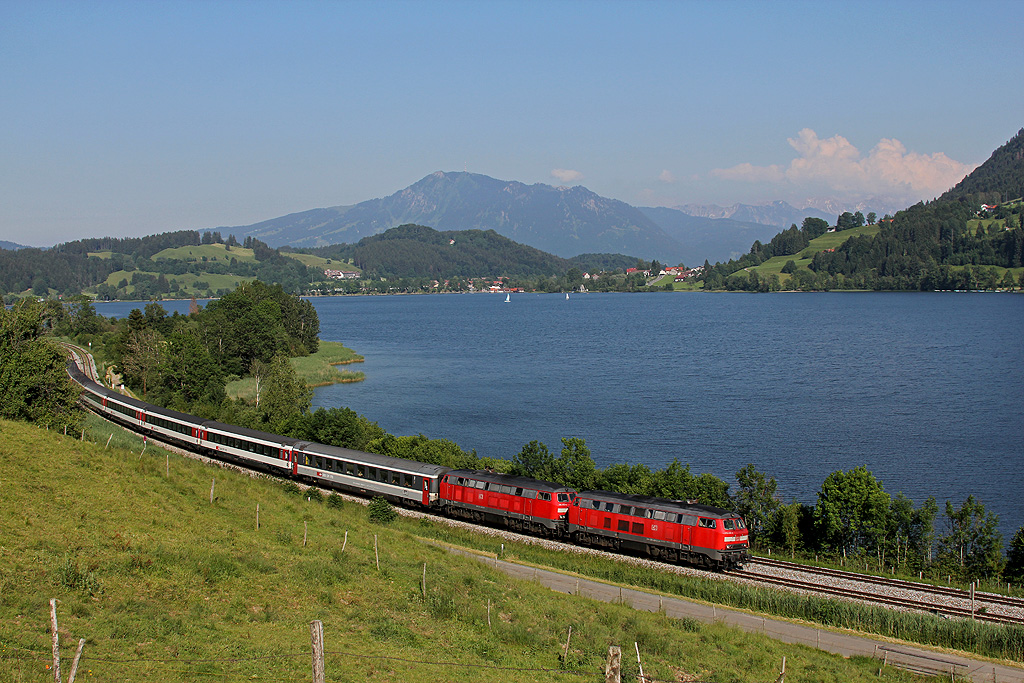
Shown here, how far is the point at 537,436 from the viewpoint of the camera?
69.7 m

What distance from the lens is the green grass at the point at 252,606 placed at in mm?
17094

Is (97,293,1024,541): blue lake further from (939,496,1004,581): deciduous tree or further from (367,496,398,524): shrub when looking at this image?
(367,496,398,524): shrub

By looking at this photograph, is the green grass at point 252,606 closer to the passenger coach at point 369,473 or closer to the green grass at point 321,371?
the passenger coach at point 369,473

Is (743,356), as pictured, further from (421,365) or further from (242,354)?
(242,354)

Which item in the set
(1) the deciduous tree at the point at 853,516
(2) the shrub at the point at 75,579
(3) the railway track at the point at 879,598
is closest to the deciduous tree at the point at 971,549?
(1) the deciduous tree at the point at 853,516

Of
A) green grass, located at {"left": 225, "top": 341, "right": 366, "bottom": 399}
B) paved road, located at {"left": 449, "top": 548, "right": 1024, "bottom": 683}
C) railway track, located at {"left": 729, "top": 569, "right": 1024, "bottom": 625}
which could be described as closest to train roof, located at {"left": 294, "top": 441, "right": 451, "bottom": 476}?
paved road, located at {"left": 449, "top": 548, "right": 1024, "bottom": 683}

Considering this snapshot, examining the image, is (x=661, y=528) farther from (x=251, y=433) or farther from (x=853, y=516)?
(x=251, y=433)

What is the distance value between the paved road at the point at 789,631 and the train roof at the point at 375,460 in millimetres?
10869

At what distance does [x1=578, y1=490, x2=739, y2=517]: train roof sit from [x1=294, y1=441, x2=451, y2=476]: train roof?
9728mm

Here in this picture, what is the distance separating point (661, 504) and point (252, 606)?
19.8 m

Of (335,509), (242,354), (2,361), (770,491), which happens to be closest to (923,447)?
(770,491)

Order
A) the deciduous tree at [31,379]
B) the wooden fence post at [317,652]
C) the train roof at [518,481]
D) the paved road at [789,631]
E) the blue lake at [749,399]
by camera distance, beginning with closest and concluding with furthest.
Answer: the wooden fence post at [317,652] < the paved road at [789,631] < the train roof at [518,481] < the deciduous tree at [31,379] < the blue lake at [749,399]

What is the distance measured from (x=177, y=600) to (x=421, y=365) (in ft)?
331

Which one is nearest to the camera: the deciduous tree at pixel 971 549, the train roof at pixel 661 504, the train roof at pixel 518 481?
the train roof at pixel 661 504
